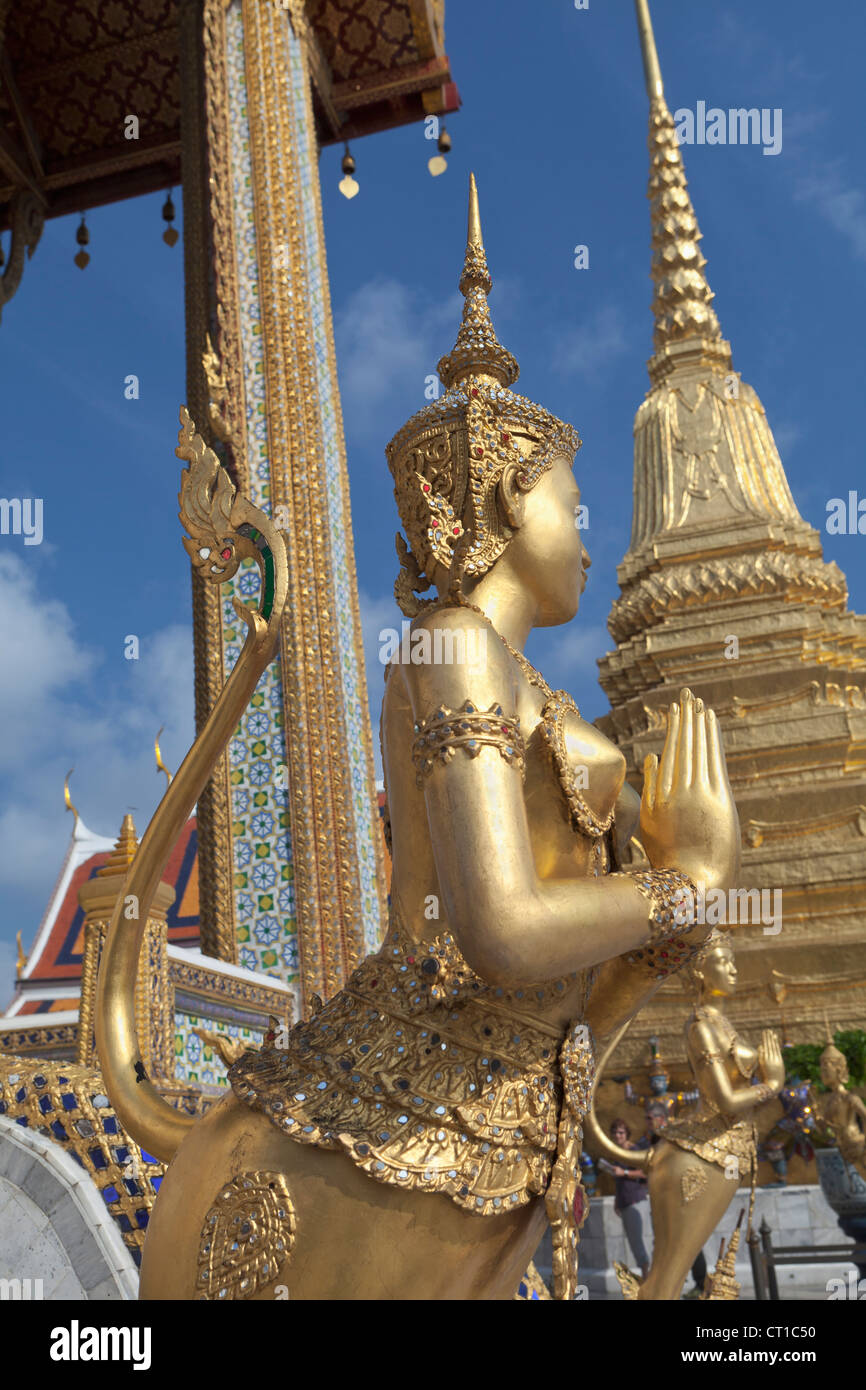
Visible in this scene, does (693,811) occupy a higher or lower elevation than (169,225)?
lower

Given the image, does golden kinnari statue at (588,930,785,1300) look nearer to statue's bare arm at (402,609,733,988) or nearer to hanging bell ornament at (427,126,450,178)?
statue's bare arm at (402,609,733,988)

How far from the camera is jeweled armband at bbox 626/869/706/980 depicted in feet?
5.23

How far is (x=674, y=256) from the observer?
16266 millimetres

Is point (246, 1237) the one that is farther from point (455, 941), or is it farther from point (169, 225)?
point (169, 225)

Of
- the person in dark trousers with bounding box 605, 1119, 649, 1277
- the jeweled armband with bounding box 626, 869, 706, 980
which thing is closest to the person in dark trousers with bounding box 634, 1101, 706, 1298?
the person in dark trousers with bounding box 605, 1119, 649, 1277

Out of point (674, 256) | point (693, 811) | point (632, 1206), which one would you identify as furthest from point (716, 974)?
point (674, 256)

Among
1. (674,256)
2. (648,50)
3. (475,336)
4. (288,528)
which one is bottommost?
(475,336)

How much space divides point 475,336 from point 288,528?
450 centimetres

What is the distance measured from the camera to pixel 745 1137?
4.28 m

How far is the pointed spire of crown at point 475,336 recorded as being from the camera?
196cm
